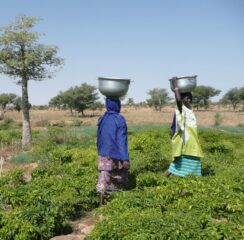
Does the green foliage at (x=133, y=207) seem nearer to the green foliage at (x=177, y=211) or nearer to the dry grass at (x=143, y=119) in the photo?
the green foliage at (x=177, y=211)

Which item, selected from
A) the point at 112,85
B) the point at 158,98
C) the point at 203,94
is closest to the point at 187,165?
the point at 112,85

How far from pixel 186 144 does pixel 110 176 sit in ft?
4.19

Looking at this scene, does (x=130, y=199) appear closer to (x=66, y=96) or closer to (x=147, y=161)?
(x=147, y=161)

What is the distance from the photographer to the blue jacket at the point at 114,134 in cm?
553

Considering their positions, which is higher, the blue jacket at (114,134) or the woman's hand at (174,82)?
the woman's hand at (174,82)

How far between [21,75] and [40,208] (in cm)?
1058

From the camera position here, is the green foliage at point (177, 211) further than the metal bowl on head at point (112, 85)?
No

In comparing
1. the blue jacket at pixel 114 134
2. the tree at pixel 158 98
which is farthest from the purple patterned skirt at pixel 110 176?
the tree at pixel 158 98

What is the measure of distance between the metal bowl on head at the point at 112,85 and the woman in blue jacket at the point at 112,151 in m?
0.17

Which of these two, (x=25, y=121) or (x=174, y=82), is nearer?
(x=174, y=82)

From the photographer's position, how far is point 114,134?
220 inches

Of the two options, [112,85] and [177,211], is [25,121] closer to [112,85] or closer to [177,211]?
[112,85]

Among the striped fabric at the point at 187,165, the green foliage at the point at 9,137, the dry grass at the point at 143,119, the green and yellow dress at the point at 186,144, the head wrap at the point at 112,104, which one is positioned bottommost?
the dry grass at the point at 143,119

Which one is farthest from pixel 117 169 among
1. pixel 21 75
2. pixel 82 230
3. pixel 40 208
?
pixel 21 75
